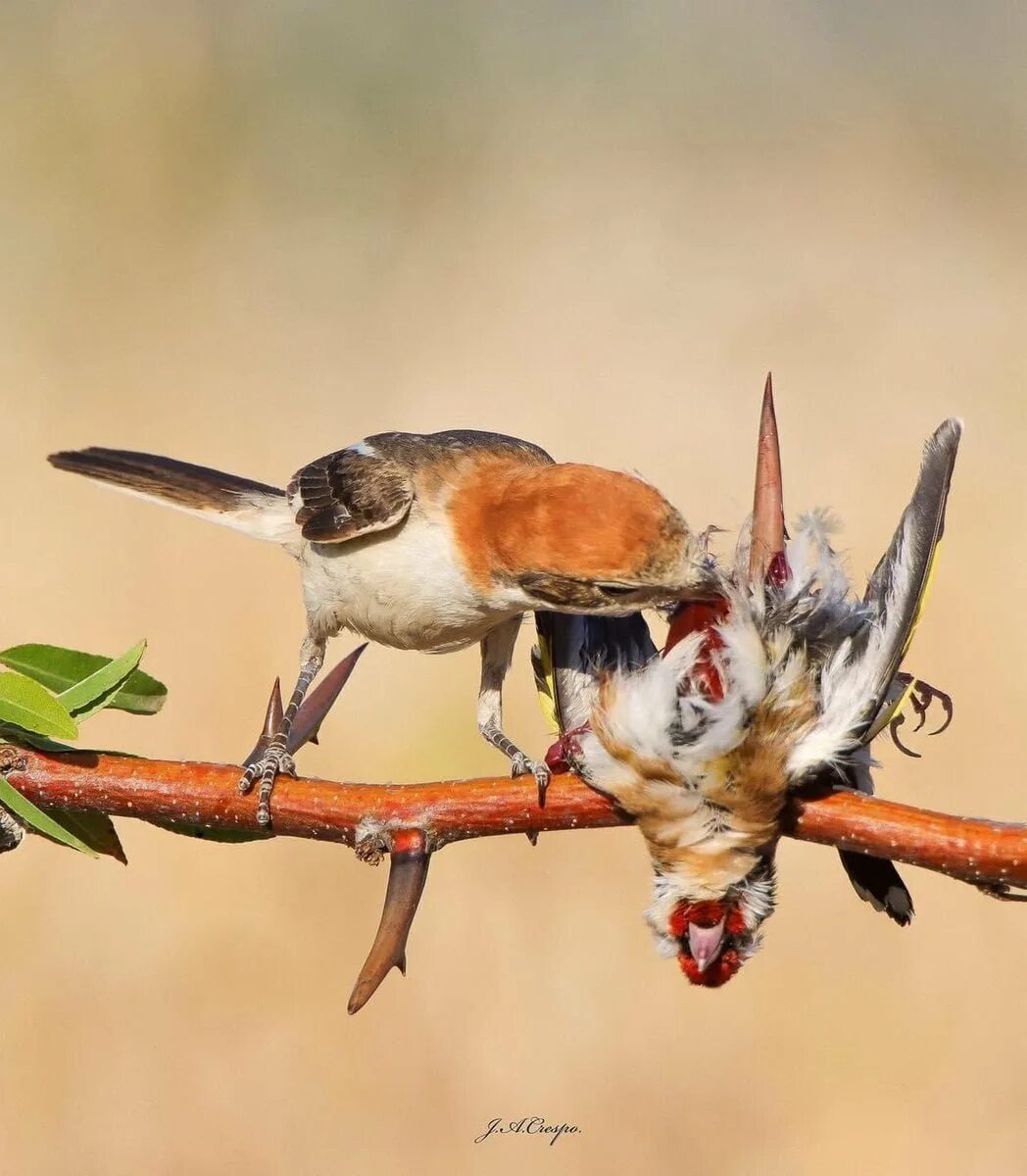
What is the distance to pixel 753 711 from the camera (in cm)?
154

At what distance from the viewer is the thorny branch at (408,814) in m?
1.44

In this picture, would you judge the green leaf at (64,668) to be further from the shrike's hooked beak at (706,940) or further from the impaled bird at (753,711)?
the shrike's hooked beak at (706,940)

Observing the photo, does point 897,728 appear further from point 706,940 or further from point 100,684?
point 100,684

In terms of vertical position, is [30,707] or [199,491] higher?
[30,707]

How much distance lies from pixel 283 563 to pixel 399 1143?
2.27 metres

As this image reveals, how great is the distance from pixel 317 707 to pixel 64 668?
1.17ft

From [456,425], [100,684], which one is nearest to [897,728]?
[100,684]

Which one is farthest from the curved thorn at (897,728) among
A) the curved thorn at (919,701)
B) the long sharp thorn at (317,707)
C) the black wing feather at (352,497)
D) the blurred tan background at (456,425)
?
the blurred tan background at (456,425)

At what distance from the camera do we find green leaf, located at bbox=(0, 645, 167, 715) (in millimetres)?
1820

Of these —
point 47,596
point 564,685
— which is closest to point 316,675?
point 564,685

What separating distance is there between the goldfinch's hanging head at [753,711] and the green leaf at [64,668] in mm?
673

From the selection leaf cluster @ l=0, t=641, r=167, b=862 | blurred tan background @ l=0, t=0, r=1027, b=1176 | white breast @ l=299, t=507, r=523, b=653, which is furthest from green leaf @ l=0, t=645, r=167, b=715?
blurred tan background @ l=0, t=0, r=1027, b=1176

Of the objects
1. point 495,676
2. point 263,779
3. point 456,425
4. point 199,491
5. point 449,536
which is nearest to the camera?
point 263,779

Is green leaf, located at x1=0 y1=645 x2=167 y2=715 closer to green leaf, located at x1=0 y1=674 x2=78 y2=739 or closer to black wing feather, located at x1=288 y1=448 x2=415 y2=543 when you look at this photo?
green leaf, located at x1=0 y1=674 x2=78 y2=739
